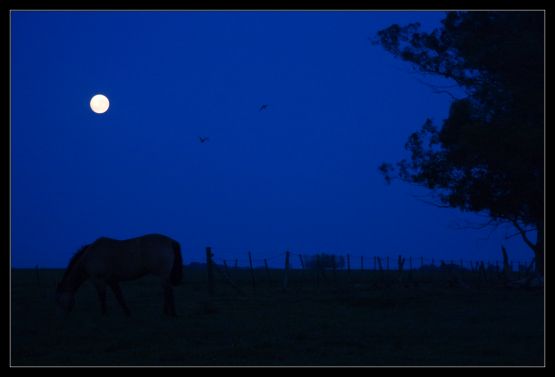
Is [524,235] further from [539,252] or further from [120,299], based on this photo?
[120,299]

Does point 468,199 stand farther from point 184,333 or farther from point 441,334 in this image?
point 184,333

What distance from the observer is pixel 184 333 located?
11.4 meters

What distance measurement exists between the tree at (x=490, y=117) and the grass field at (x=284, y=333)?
378cm

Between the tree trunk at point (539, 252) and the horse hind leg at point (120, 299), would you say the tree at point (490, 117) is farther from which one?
the horse hind leg at point (120, 299)

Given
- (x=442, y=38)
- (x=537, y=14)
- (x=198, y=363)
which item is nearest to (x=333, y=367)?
(x=198, y=363)

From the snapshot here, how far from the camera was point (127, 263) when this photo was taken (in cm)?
1510

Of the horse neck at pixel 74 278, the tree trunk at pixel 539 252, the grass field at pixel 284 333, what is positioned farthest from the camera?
the tree trunk at pixel 539 252

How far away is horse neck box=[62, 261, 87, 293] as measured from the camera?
14.9 metres

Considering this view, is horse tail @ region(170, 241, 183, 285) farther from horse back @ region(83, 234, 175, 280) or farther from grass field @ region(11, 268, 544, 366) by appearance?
grass field @ region(11, 268, 544, 366)

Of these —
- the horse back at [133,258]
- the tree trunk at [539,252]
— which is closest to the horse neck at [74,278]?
the horse back at [133,258]

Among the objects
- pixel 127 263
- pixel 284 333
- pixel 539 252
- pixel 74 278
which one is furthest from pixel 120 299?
pixel 539 252

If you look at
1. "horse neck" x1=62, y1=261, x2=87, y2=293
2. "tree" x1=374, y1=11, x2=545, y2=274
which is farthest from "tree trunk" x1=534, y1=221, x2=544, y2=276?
"horse neck" x1=62, y1=261, x2=87, y2=293

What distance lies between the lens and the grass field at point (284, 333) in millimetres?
9102

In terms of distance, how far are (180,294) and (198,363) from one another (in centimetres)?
1307
